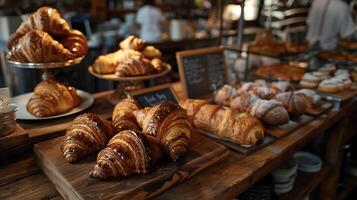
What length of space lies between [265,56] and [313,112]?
0.77 meters

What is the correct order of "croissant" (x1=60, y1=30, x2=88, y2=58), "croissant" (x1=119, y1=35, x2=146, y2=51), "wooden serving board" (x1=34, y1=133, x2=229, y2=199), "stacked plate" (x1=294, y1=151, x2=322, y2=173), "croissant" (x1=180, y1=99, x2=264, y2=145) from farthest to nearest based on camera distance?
"stacked plate" (x1=294, y1=151, x2=322, y2=173) < "croissant" (x1=119, y1=35, x2=146, y2=51) < "croissant" (x1=60, y1=30, x2=88, y2=58) < "croissant" (x1=180, y1=99, x2=264, y2=145) < "wooden serving board" (x1=34, y1=133, x2=229, y2=199)

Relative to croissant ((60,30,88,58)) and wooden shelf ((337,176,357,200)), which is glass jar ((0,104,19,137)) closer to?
croissant ((60,30,88,58))

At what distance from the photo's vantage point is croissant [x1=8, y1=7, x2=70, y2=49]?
1.14 metres

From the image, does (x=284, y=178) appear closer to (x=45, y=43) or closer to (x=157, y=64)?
(x=157, y=64)

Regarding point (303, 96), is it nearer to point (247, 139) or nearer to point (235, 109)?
point (235, 109)

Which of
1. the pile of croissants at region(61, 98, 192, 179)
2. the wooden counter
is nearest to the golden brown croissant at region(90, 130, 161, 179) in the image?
the pile of croissants at region(61, 98, 192, 179)

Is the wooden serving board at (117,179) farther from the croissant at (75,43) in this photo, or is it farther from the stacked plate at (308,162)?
the stacked plate at (308,162)

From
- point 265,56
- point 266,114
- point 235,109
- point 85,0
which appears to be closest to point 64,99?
point 235,109

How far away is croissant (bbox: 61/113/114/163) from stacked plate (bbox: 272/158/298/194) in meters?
0.85

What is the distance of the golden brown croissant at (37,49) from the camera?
1072mm

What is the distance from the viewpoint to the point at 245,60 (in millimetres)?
1905

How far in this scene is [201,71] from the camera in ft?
5.15

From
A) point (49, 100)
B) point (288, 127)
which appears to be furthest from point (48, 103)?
point (288, 127)

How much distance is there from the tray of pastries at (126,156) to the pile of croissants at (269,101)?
0.32 metres
